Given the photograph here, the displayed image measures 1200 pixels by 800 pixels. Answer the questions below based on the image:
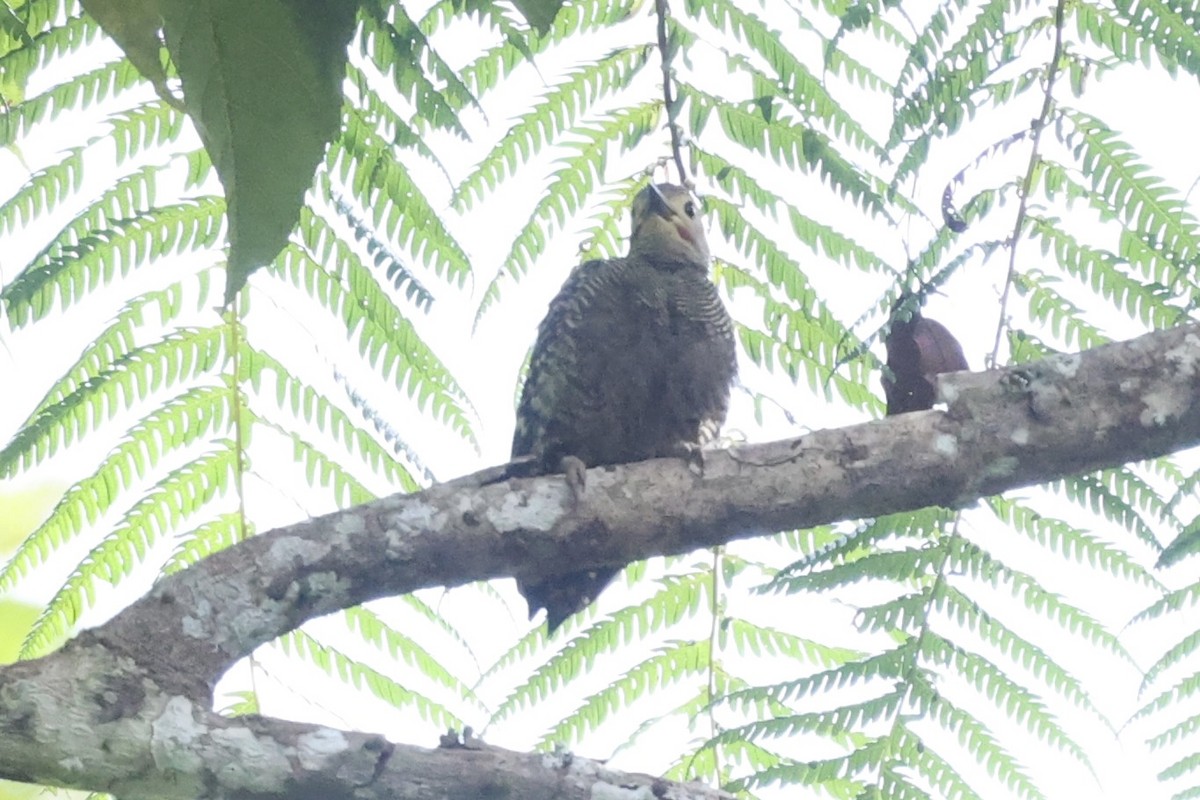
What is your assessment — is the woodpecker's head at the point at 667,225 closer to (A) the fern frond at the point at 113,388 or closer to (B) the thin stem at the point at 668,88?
(B) the thin stem at the point at 668,88

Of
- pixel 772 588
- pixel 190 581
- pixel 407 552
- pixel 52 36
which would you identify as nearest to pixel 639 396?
pixel 772 588

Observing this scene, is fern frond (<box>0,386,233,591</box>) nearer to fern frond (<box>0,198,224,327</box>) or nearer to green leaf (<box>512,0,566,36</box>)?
fern frond (<box>0,198,224,327</box>)

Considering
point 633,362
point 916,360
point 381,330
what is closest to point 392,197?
point 381,330

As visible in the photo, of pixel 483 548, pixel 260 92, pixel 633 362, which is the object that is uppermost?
pixel 633 362

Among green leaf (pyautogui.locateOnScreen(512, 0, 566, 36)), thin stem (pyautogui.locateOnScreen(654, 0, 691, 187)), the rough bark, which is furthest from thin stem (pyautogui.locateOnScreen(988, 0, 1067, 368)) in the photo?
green leaf (pyautogui.locateOnScreen(512, 0, 566, 36))

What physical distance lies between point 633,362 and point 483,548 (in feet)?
3.58

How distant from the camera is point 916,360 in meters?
2.53

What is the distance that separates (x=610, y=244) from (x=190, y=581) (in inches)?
75.0

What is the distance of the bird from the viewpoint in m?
3.14

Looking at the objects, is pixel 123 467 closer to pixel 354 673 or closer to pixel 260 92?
pixel 354 673

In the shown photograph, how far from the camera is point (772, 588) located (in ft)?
9.03

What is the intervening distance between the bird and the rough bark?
2.53 ft

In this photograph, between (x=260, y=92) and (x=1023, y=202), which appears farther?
(x=1023, y=202)

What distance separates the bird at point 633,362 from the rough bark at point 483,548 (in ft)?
2.53
